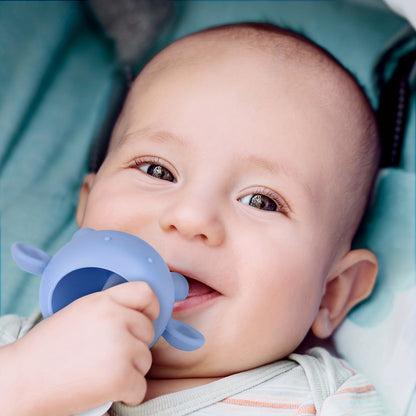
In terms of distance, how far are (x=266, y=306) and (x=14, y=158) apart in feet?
2.96

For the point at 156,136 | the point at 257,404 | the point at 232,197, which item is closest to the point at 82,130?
the point at 156,136

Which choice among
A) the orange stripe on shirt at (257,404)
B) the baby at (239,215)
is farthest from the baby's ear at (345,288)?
the orange stripe on shirt at (257,404)

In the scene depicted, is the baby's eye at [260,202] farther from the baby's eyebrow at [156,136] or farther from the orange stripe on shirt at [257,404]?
the orange stripe on shirt at [257,404]

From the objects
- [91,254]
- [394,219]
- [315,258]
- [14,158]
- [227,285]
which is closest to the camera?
[91,254]

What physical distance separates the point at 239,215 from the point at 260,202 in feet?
0.24

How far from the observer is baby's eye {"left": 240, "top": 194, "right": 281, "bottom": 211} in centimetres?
111

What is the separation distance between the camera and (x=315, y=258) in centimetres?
115

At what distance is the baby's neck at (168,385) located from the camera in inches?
42.5

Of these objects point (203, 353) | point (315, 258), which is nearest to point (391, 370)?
point (315, 258)

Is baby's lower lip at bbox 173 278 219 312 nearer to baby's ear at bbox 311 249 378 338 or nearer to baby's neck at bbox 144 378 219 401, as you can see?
baby's neck at bbox 144 378 219 401

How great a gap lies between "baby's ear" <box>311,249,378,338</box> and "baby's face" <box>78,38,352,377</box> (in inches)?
4.0

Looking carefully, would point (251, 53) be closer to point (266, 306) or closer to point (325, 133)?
point (325, 133)

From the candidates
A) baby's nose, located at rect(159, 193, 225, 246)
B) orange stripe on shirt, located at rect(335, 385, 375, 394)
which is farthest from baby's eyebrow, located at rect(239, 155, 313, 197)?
orange stripe on shirt, located at rect(335, 385, 375, 394)

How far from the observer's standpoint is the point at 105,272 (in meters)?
0.96
